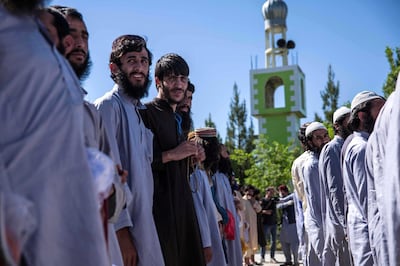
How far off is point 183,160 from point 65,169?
7.02 ft

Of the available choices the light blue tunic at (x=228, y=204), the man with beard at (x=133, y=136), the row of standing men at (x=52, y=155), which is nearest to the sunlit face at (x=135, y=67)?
the man with beard at (x=133, y=136)

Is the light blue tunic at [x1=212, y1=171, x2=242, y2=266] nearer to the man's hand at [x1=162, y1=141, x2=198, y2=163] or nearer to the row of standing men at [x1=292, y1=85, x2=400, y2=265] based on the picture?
the row of standing men at [x1=292, y1=85, x2=400, y2=265]

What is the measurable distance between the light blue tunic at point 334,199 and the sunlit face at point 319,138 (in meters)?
1.03

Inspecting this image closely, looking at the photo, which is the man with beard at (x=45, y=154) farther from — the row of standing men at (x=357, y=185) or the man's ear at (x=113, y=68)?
the man's ear at (x=113, y=68)

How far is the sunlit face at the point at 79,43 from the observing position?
2.59 metres

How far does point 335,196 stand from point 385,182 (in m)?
2.64

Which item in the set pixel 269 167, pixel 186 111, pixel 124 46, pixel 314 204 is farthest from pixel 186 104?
pixel 269 167

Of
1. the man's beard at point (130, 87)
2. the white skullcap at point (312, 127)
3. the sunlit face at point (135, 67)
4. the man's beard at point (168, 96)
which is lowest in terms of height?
the white skullcap at point (312, 127)

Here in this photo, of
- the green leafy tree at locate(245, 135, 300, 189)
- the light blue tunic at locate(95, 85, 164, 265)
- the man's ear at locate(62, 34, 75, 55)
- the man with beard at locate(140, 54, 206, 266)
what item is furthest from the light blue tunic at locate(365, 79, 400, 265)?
the green leafy tree at locate(245, 135, 300, 189)

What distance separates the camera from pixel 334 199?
5.70m

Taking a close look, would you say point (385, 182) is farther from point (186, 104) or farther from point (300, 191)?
point (300, 191)

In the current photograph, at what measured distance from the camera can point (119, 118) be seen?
342cm

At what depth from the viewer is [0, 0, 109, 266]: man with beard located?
72.5 inches

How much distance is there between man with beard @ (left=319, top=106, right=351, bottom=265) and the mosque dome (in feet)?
128
